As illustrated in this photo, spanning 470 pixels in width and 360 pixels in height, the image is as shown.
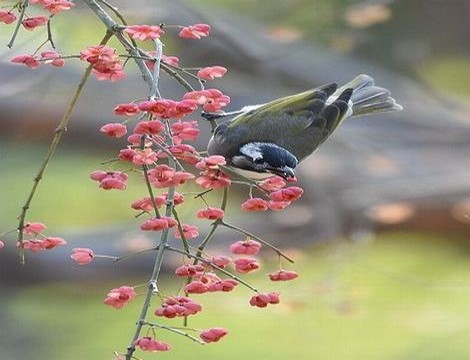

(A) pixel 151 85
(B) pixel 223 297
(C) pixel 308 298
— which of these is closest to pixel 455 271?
(C) pixel 308 298

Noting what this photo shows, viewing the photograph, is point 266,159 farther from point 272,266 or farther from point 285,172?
point 272,266

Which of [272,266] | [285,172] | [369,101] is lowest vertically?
[285,172]

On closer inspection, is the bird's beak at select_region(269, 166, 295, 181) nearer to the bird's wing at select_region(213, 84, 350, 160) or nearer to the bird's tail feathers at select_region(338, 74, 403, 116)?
the bird's wing at select_region(213, 84, 350, 160)

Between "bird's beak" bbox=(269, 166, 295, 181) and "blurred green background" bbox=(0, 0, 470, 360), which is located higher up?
"blurred green background" bbox=(0, 0, 470, 360)

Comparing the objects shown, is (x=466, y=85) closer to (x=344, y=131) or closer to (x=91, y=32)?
(x=344, y=131)

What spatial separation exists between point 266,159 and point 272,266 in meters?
A: 1.36

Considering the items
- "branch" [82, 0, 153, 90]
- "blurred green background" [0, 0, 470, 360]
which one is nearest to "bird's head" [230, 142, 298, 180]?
"branch" [82, 0, 153, 90]

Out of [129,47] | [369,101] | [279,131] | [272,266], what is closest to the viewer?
[129,47]

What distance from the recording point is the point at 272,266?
2.08m

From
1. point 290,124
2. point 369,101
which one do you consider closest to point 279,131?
point 290,124

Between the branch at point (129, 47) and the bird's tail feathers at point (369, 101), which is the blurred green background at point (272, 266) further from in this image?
the branch at point (129, 47)

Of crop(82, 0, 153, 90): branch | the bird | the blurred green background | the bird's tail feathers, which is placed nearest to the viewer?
crop(82, 0, 153, 90): branch

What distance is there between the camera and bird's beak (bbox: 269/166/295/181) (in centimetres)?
70

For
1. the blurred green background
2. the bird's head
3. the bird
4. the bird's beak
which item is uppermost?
the blurred green background
